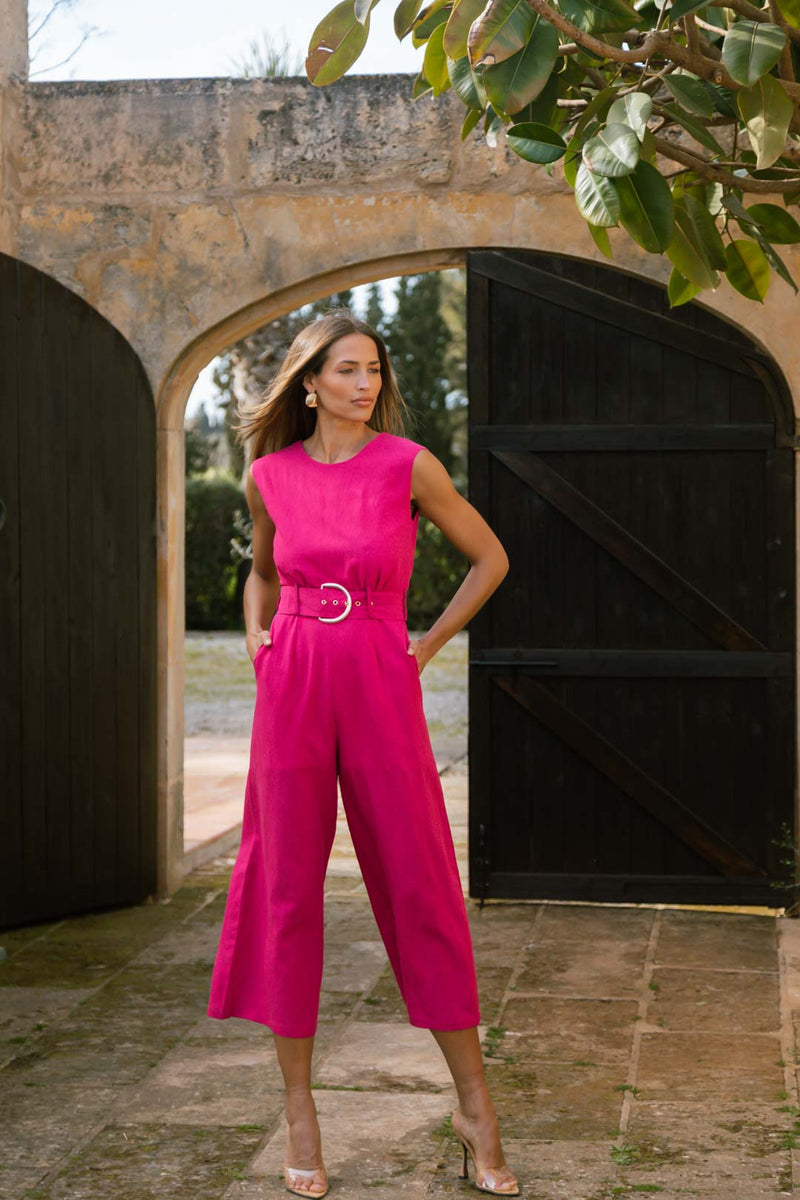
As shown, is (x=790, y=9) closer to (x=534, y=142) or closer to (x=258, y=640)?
(x=534, y=142)

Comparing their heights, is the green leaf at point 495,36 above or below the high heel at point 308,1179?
above

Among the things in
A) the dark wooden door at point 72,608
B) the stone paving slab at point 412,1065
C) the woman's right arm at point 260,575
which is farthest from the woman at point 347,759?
the dark wooden door at point 72,608

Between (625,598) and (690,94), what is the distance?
121 inches

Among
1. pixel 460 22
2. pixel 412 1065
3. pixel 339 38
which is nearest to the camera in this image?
pixel 460 22

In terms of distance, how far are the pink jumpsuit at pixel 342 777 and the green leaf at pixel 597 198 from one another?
0.76 metres

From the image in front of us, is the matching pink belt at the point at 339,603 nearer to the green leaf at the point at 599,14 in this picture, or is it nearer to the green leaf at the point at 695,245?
the green leaf at the point at 695,245

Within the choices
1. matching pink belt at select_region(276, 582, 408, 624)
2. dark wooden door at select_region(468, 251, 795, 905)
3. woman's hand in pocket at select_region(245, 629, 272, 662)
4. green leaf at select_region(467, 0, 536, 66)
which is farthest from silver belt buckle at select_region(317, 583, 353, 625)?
dark wooden door at select_region(468, 251, 795, 905)

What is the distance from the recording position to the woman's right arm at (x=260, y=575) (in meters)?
3.03

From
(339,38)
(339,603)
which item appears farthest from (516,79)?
(339,603)

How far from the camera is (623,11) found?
7.76 feet

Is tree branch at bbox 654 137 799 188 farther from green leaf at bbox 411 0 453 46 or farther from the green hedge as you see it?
the green hedge

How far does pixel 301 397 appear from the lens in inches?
118

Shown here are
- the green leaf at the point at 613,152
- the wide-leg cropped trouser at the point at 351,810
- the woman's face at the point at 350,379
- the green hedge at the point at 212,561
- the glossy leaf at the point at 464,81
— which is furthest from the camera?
the green hedge at the point at 212,561

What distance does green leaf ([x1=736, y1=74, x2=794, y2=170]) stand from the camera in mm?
2283
